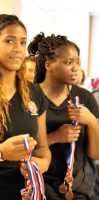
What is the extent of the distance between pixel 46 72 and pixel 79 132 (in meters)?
0.31

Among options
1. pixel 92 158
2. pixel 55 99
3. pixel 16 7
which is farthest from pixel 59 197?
pixel 16 7

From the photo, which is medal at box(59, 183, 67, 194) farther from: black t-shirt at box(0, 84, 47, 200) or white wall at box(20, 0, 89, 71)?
white wall at box(20, 0, 89, 71)

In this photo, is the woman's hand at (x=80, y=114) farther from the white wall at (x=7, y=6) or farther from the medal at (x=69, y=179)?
the white wall at (x=7, y=6)

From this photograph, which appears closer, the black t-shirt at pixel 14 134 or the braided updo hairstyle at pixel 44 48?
the black t-shirt at pixel 14 134

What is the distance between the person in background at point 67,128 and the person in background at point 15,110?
11cm

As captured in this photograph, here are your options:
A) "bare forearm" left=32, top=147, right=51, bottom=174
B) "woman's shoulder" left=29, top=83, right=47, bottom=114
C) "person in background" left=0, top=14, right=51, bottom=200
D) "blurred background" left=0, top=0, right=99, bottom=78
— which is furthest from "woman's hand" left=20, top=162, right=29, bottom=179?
"blurred background" left=0, top=0, right=99, bottom=78

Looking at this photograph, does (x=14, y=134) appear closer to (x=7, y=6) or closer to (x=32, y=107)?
(x=32, y=107)

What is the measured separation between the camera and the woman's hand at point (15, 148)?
1098mm

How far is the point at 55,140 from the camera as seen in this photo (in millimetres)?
1443

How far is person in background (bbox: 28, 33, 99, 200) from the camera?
4.71ft

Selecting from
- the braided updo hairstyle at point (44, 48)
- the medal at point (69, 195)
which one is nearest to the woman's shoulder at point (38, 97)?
the braided updo hairstyle at point (44, 48)

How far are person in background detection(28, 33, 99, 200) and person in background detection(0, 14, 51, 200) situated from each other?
0.11 meters

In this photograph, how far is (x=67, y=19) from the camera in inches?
174

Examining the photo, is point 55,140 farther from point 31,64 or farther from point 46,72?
point 31,64
